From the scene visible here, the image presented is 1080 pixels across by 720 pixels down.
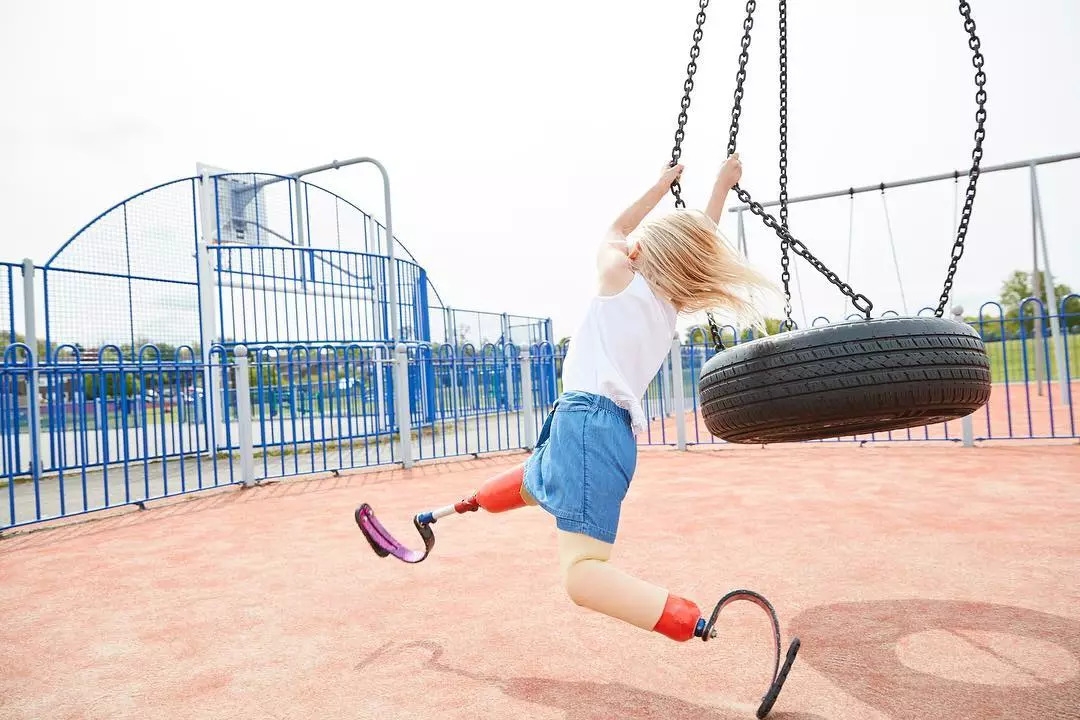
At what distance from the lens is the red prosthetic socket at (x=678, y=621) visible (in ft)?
5.88

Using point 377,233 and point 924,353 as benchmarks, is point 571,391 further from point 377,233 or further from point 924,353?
point 377,233

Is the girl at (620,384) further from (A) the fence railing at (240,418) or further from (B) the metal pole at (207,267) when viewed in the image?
(B) the metal pole at (207,267)

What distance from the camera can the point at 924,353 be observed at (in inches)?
78.0

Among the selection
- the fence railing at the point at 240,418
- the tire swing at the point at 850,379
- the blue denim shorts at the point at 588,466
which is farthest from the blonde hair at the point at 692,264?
the fence railing at the point at 240,418

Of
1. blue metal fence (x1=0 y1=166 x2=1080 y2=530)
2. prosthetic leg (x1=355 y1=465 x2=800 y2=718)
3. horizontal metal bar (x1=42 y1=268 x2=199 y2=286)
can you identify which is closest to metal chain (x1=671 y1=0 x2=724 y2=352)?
prosthetic leg (x1=355 y1=465 x2=800 y2=718)

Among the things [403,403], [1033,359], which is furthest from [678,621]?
[1033,359]

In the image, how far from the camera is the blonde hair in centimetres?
211

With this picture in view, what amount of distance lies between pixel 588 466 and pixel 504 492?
0.61m

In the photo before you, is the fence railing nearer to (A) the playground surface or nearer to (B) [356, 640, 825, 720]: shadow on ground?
(A) the playground surface

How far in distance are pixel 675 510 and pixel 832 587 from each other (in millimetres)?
1783

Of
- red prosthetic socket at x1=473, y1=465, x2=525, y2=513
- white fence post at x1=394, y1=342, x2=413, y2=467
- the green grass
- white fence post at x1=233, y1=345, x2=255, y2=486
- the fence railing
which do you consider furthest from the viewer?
white fence post at x1=394, y1=342, x2=413, y2=467

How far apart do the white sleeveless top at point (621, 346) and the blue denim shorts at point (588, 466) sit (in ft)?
0.15

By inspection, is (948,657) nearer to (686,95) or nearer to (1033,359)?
(686,95)

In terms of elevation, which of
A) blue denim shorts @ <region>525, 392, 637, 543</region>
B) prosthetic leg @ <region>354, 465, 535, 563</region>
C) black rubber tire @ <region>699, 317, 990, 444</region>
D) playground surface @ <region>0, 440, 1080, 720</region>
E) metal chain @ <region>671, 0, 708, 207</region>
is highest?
metal chain @ <region>671, 0, 708, 207</region>
